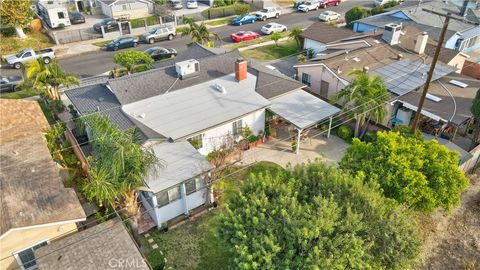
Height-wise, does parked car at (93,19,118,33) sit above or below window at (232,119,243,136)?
above

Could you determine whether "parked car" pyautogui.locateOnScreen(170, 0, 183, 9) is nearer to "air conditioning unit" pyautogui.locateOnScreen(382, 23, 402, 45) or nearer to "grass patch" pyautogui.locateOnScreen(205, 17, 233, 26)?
"grass patch" pyautogui.locateOnScreen(205, 17, 233, 26)

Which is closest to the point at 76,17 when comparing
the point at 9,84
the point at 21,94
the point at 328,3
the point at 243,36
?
the point at 9,84

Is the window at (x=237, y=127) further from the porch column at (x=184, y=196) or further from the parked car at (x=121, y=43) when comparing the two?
the parked car at (x=121, y=43)

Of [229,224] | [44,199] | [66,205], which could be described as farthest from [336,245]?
[44,199]

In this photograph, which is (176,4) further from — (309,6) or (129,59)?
(129,59)

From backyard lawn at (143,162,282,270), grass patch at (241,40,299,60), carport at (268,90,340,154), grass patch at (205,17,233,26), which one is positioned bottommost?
backyard lawn at (143,162,282,270)

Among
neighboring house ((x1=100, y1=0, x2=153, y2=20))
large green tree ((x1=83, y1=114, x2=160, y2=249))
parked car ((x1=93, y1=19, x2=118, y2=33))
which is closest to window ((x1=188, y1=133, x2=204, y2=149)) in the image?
large green tree ((x1=83, y1=114, x2=160, y2=249))

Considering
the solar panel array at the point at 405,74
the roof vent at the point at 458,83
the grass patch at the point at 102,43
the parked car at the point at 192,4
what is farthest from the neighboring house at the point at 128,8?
the roof vent at the point at 458,83
